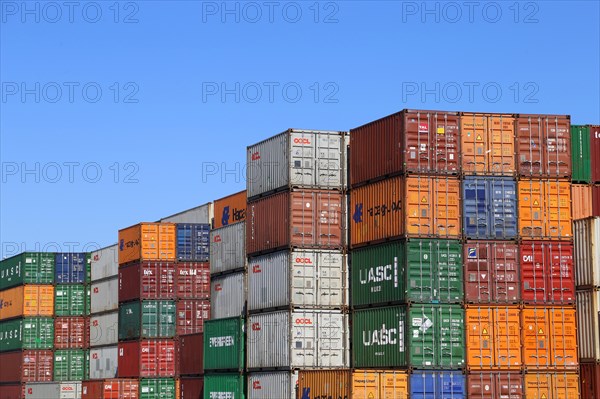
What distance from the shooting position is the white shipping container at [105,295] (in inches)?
3191

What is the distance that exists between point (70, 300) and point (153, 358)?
62.7 ft

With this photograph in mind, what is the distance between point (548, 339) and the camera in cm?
4656

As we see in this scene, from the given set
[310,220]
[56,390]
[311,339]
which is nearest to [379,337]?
[311,339]

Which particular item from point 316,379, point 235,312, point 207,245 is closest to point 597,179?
point 316,379

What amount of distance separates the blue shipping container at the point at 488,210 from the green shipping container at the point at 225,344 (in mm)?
13764

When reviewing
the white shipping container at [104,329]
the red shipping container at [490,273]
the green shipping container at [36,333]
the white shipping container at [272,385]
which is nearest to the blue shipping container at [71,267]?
the green shipping container at [36,333]

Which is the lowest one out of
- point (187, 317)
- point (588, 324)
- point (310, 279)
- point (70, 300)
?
point (588, 324)

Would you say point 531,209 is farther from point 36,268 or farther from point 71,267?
point 36,268

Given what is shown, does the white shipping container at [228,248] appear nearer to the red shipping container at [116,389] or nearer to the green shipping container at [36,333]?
the red shipping container at [116,389]

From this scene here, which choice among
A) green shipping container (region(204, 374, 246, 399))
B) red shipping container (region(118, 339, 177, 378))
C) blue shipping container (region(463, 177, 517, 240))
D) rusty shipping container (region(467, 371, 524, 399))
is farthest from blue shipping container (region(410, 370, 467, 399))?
red shipping container (region(118, 339, 177, 378))

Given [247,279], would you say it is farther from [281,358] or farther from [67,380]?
[67,380]

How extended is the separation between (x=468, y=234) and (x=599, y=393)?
26.5ft

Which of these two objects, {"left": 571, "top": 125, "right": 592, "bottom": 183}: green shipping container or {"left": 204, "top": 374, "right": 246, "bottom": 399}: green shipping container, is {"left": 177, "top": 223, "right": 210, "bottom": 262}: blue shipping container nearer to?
{"left": 204, "top": 374, "right": 246, "bottom": 399}: green shipping container

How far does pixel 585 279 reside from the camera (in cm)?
4738
